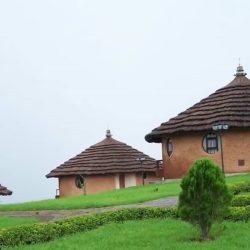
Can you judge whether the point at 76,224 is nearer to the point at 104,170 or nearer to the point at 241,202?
the point at 241,202

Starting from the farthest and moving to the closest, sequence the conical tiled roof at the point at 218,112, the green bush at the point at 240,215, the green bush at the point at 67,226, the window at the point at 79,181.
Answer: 1. the window at the point at 79,181
2. the conical tiled roof at the point at 218,112
3. the green bush at the point at 240,215
4. the green bush at the point at 67,226

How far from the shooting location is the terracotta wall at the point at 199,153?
1062 inches

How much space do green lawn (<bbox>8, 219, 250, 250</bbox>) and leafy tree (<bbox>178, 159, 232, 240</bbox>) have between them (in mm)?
417

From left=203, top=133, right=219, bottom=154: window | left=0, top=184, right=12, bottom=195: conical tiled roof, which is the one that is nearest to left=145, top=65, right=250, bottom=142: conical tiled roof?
left=203, top=133, right=219, bottom=154: window

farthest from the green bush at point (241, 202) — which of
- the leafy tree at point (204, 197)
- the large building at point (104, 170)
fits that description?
Result: the large building at point (104, 170)

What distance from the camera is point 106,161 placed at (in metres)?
34.9

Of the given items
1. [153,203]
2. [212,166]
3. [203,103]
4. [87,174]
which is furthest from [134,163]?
[212,166]

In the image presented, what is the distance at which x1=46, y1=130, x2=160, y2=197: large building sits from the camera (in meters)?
34.5

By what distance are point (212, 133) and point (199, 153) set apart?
1.18 meters

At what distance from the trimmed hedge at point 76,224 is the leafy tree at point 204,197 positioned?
1330mm

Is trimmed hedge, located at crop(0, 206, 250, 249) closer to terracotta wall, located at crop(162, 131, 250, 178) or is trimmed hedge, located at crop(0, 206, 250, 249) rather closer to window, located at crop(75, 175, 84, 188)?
terracotta wall, located at crop(162, 131, 250, 178)

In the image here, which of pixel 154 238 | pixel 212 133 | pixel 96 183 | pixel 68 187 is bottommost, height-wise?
pixel 154 238

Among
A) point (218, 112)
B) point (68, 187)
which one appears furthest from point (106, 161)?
point (218, 112)

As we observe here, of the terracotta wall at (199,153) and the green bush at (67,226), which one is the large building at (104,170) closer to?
the terracotta wall at (199,153)
